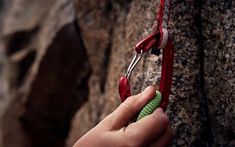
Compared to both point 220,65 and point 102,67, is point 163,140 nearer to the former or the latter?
point 220,65

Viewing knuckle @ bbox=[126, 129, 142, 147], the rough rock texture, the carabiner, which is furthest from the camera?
the rough rock texture

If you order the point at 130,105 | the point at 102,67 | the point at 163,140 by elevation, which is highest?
the point at 130,105

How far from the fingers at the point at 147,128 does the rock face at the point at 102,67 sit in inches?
13.5

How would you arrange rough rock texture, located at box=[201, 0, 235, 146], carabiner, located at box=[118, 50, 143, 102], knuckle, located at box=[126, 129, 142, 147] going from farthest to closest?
rough rock texture, located at box=[201, 0, 235, 146] < carabiner, located at box=[118, 50, 143, 102] < knuckle, located at box=[126, 129, 142, 147]

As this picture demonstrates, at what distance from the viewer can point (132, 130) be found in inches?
55.3

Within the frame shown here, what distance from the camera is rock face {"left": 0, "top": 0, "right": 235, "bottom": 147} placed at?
69.6 inches

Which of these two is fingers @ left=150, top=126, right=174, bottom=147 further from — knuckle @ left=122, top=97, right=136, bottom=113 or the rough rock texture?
the rough rock texture

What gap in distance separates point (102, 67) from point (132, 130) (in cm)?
177

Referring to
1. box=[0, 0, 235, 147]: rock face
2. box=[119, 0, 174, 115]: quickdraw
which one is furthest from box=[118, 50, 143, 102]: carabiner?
box=[0, 0, 235, 147]: rock face

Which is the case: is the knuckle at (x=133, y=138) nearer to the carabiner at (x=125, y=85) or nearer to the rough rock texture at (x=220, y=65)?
the carabiner at (x=125, y=85)

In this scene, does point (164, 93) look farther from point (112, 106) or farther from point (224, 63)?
point (112, 106)

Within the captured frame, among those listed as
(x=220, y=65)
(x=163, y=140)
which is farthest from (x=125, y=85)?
(x=220, y=65)

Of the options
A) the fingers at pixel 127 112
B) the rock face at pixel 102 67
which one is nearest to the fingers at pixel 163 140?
the fingers at pixel 127 112

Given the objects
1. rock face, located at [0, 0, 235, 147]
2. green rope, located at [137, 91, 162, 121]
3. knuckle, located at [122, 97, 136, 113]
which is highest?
knuckle, located at [122, 97, 136, 113]
